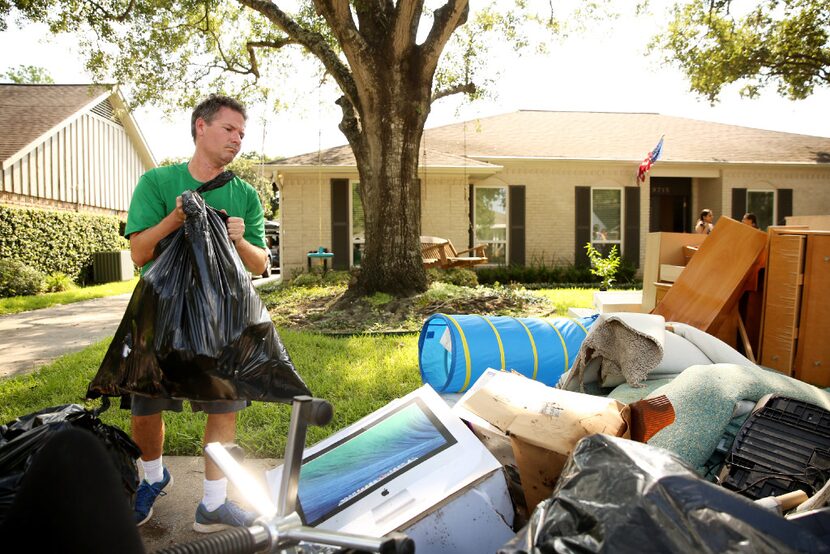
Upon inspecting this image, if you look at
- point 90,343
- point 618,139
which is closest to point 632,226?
point 618,139

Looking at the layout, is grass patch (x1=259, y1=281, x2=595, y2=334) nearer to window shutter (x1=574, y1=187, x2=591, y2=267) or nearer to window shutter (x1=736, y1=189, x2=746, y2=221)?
window shutter (x1=574, y1=187, x2=591, y2=267)

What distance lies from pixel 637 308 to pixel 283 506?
20.1ft

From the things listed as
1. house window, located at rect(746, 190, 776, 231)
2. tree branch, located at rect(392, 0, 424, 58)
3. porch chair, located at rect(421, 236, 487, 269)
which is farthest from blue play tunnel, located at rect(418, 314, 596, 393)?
house window, located at rect(746, 190, 776, 231)

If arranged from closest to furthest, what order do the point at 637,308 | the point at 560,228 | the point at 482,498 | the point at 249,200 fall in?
the point at 482,498 → the point at 249,200 → the point at 637,308 → the point at 560,228

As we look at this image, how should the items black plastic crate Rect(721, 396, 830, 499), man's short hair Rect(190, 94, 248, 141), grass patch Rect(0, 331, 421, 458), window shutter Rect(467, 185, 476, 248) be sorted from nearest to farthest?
black plastic crate Rect(721, 396, 830, 499), man's short hair Rect(190, 94, 248, 141), grass patch Rect(0, 331, 421, 458), window shutter Rect(467, 185, 476, 248)

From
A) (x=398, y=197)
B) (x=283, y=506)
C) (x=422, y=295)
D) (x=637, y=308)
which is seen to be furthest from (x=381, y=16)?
(x=283, y=506)

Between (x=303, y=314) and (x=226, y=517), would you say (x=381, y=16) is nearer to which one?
(x=303, y=314)

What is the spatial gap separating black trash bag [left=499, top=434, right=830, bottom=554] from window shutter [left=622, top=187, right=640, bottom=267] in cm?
1705

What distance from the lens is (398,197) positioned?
32.1 feet

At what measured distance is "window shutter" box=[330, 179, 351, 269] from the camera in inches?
639

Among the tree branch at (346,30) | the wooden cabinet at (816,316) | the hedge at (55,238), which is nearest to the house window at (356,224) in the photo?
the tree branch at (346,30)

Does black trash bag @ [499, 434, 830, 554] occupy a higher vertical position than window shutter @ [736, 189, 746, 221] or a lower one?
lower

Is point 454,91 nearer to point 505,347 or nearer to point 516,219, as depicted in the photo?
point 516,219

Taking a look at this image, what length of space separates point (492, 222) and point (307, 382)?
13201 millimetres
